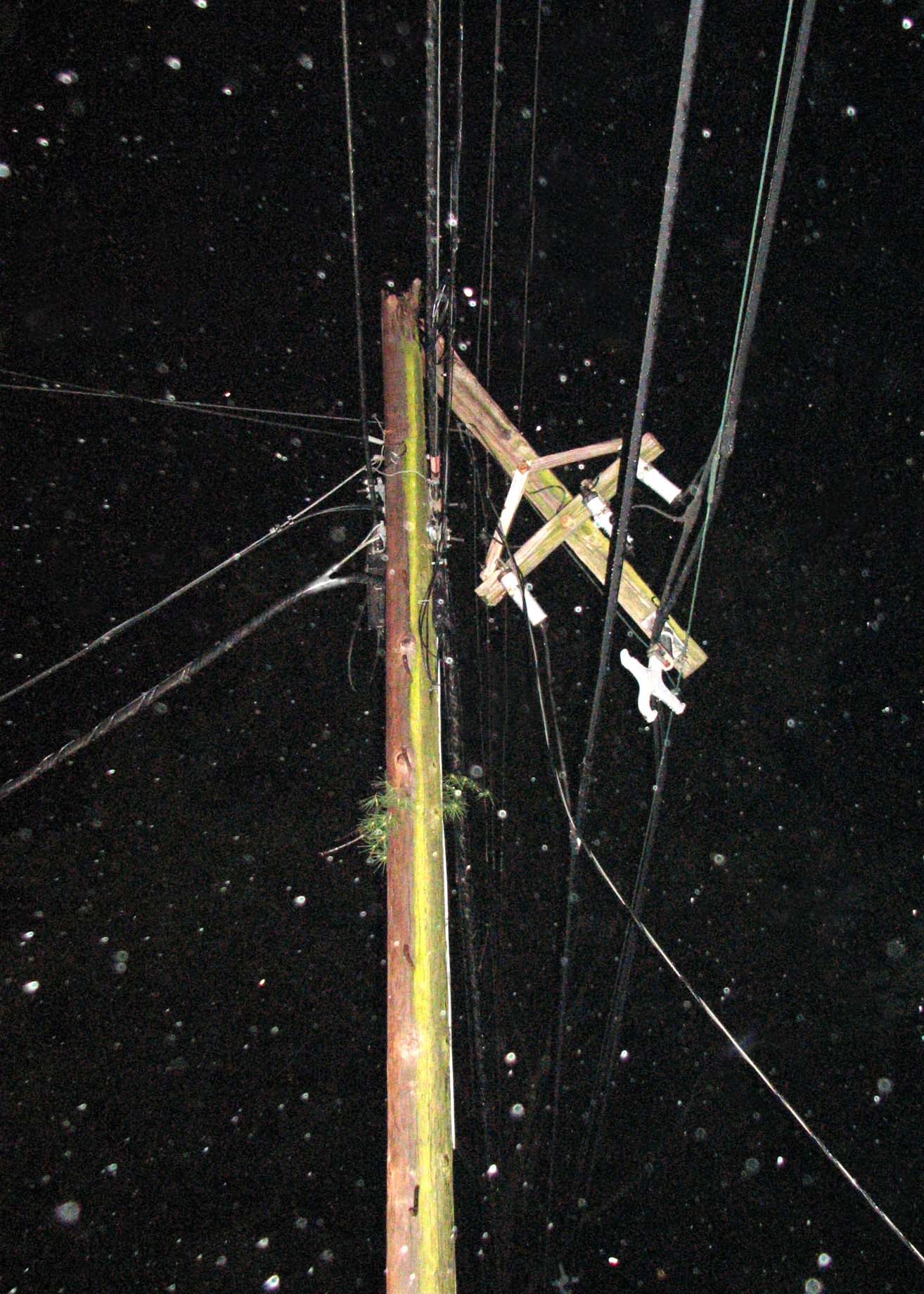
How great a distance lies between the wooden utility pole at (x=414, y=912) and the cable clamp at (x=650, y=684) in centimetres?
90

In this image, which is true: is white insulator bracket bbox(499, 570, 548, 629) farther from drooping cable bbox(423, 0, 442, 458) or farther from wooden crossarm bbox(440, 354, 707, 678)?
drooping cable bbox(423, 0, 442, 458)

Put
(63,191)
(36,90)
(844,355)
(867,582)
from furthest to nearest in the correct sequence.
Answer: (867,582), (844,355), (63,191), (36,90)

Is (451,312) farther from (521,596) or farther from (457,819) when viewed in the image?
(457,819)

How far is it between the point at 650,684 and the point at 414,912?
4.89ft

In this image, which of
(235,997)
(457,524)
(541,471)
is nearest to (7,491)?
(457,524)

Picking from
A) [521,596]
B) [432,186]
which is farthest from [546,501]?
[432,186]

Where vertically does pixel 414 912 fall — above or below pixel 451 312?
below

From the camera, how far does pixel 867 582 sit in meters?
10.4

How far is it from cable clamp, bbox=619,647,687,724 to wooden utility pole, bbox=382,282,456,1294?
90cm

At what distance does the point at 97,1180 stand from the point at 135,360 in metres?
8.16

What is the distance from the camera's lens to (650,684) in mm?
3520

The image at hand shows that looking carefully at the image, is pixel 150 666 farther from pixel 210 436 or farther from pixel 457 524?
pixel 457 524

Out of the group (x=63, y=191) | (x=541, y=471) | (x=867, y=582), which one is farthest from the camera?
(x=867, y=582)

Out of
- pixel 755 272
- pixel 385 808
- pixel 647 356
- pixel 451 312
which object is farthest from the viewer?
pixel 451 312
